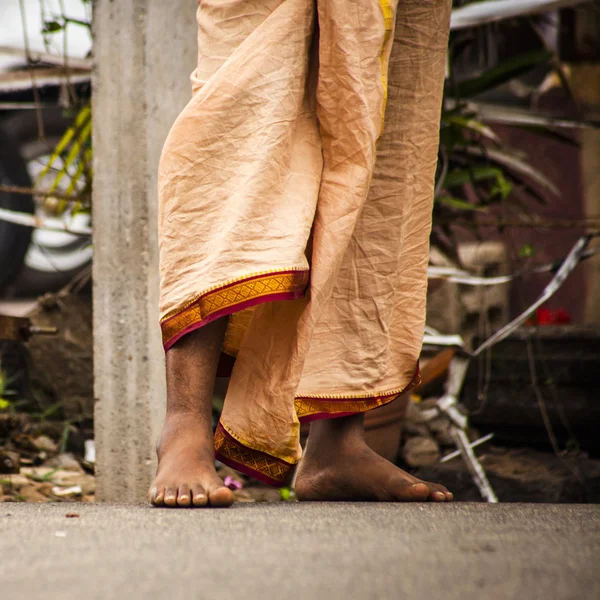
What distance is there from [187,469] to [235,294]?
284mm

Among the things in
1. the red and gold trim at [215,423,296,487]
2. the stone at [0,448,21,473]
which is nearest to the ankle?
the red and gold trim at [215,423,296,487]

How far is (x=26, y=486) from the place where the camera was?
209 centimetres

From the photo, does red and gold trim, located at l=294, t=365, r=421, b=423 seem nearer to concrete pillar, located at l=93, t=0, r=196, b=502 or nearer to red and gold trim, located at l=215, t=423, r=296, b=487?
red and gold trim, located at l=215, t=423, r=296, b=487

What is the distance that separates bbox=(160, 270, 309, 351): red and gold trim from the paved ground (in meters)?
0.30

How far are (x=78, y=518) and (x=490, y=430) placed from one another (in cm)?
207

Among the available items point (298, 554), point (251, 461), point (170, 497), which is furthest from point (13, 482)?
point (298, 554)

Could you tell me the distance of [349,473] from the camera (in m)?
1.49

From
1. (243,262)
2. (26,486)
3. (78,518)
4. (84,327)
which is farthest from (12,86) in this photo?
(78,518)

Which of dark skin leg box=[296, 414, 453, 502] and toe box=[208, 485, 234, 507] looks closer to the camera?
toe box=[208, 485, 234, 507]

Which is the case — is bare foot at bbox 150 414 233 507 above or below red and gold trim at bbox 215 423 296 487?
above

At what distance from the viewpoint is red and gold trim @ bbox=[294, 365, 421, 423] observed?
1527mm

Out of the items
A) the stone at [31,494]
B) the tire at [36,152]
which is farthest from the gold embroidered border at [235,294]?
the tire at [36,152]

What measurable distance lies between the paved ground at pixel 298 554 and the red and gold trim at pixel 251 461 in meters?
0.23

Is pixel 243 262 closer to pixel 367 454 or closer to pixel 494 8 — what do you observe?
pixel 367 454
